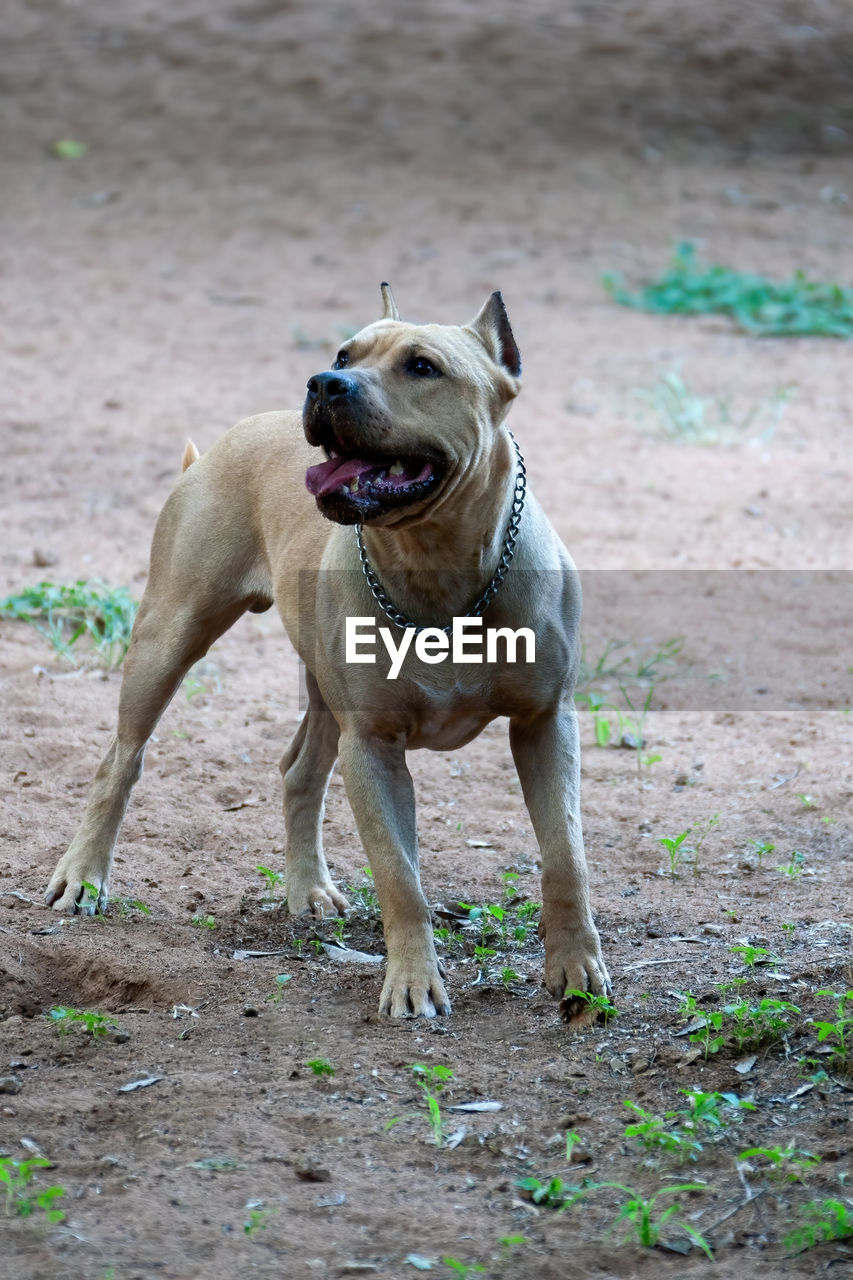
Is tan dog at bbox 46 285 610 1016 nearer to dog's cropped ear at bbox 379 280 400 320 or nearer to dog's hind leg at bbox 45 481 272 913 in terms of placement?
dog's cropped ear at bbox 379 280 400 320

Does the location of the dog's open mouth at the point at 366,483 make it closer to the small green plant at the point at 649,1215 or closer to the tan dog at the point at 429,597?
the tan dog at the point at 429,597

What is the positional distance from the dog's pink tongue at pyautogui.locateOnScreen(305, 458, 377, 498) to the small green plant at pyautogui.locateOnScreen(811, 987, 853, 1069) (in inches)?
68.6

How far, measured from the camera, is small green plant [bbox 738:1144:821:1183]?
309cm

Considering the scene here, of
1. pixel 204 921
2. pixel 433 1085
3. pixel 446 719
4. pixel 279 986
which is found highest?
pixel 446 719

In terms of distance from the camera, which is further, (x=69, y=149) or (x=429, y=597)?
(x=69, y=149)

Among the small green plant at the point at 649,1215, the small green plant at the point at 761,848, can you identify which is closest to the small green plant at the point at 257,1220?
the small green plant at the point at 649,1215

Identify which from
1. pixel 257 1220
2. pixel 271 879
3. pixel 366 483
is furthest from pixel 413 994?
pixel 366 483

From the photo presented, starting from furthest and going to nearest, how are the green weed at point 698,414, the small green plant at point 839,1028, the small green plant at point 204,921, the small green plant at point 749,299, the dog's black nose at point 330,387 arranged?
the small green plant at point 749,299 → the green weed at point 698,414 → the small green plant at point 204,921 → the dog's black nose at point 330,387 → the small green plant at point 839,1028

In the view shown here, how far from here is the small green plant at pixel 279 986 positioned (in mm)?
4137

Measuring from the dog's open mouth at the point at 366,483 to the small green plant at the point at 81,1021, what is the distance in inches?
55.8

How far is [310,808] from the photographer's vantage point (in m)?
5.26

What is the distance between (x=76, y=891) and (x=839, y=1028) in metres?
2.48

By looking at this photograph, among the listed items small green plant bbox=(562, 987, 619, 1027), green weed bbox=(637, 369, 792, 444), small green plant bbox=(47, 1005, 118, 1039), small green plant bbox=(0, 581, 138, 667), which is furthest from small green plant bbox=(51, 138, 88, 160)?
small green plant bbox=(562, 987, 619, 1027)

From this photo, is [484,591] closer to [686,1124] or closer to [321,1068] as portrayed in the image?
[321,1068]
